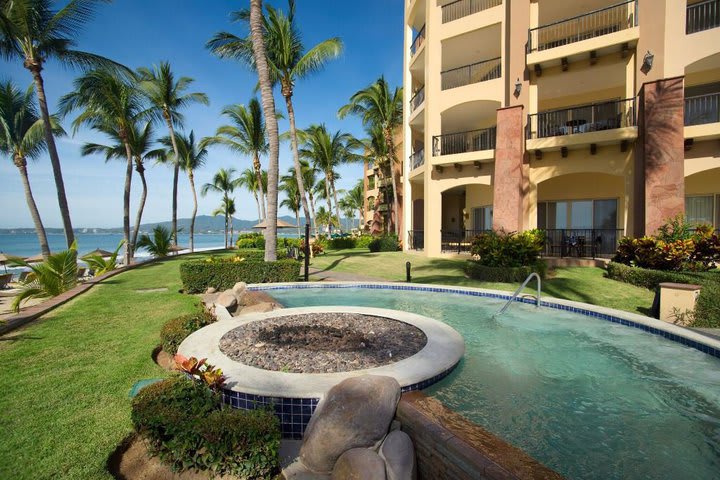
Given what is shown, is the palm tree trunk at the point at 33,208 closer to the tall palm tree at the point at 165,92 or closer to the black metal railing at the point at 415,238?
the tall palm tree at the point at 165,92

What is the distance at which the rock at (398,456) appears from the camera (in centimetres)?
267

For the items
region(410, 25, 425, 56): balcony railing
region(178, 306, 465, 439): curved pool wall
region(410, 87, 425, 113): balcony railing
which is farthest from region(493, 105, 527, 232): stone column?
region(178, 306, 465, 439): curved pool wall

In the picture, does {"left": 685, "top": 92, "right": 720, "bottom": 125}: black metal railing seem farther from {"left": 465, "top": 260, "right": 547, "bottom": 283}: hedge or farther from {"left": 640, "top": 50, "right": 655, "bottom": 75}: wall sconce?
{"left": 465, "top": 260, "right": 547, "bottom": 283}: hedge

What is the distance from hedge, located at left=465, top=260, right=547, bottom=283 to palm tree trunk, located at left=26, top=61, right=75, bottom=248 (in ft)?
48.9

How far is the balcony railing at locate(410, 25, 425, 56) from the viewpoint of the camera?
20094 mm

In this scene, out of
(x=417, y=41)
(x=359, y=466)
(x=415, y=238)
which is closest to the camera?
(x=359, y=466)

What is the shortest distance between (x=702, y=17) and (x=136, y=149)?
2826 centimetres

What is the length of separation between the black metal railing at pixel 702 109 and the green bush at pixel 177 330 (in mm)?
18120

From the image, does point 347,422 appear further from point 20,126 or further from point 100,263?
point 20,126

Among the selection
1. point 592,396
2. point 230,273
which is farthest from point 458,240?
point 592,396

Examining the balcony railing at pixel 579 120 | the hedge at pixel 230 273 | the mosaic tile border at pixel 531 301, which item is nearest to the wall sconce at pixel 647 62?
the balcony railing at pixel 579 120

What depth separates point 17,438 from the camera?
10.2 ft

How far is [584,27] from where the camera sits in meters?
16.2

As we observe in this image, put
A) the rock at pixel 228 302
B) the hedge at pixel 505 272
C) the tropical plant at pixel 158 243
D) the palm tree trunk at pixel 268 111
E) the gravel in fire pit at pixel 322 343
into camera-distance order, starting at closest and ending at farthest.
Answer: the gravel in fire pit at pixel 322 343 → the rock at pixel 228 302 → the hedge at pixel 505 272 → the palm tree trunk at pixel 268 111 → the tropical plant at pixel 158 243
